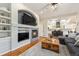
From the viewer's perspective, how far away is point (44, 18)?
270cm

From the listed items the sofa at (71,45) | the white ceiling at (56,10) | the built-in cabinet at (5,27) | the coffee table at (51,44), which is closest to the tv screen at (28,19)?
the white ceiling at (56,10)

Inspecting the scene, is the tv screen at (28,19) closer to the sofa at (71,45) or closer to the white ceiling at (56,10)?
the white ceiling at (56,10)

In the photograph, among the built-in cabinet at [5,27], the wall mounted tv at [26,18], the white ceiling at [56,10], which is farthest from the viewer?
the white ceiling at [56,10]

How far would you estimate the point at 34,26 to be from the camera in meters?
2.70

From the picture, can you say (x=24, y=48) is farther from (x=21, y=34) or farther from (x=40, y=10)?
(x=40, y=10)

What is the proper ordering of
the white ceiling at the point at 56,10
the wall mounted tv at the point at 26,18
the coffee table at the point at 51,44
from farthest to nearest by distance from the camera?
1. the coffee table at the point at 51,44
2. the white ceiling at the point at 56,10
3. the wall mounted tv at the point at 26,18

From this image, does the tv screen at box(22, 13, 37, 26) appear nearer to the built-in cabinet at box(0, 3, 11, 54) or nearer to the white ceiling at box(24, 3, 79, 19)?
the white ceiling at box(24, 3, 79, 19)

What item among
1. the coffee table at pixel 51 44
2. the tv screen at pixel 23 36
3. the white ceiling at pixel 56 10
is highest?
the white ceiling at pixel 56 10

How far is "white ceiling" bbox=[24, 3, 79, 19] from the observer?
2.59 m

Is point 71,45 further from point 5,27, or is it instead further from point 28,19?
point 5,27

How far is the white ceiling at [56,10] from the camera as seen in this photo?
2589mm

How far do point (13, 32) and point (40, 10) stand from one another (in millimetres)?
1077

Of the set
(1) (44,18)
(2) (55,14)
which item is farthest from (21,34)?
(2) (55,14)

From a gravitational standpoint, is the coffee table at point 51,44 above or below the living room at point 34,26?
below
